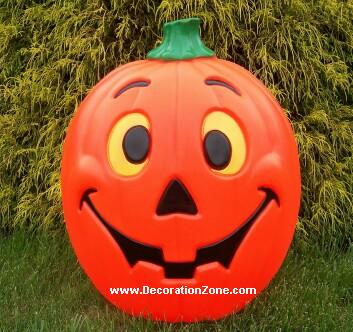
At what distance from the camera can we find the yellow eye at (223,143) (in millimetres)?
2242

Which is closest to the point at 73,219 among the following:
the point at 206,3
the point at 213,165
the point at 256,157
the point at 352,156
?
the point at 213,165

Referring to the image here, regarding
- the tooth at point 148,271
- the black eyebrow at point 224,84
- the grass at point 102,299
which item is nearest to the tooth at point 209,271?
the tooth at point 148,271

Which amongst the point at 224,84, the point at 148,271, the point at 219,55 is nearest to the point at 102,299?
the point at 148,271

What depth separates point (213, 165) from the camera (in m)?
2.24

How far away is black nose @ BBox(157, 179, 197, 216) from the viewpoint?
7.27 feet

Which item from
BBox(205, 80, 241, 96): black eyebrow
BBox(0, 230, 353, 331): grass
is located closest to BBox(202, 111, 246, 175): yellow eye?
BBox(205, 80, 241, 96): black eyebrow

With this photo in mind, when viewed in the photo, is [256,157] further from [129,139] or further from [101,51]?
[101,51]

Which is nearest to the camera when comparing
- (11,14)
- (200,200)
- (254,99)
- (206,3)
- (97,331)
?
(200,200)

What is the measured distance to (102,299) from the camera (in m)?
2.93

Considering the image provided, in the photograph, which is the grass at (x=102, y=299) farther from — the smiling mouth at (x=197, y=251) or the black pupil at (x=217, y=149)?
the black pupil at (x=217, y=149)

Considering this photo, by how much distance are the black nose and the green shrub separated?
129cm

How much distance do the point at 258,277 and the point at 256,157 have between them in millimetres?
474

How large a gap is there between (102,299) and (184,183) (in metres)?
0.99

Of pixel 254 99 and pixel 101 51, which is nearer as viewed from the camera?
pixel 254 99
